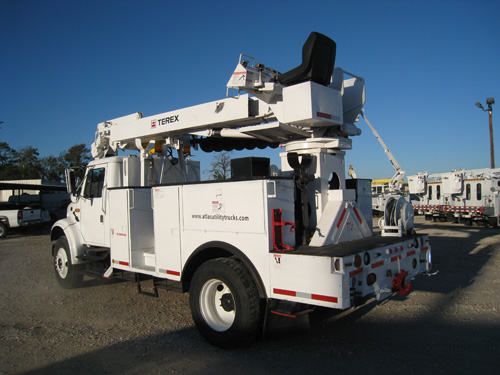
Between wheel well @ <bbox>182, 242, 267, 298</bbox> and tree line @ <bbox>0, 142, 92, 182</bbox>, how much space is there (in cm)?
A: 6146

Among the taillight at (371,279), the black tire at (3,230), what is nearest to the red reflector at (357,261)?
the taillight at (371,279)

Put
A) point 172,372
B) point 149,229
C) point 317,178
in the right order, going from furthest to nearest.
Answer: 1. point 149,229
2. point 317,178
3. point 172,372

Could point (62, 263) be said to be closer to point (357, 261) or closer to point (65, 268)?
point (65, 268)

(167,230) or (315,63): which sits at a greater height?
(315,63)

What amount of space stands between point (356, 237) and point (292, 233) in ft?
4.07

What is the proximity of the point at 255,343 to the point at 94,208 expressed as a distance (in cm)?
445

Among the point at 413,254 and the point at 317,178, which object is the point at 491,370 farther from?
the point at 317,178

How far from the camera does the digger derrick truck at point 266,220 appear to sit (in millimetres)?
4340

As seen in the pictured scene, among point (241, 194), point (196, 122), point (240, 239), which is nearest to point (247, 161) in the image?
point (241, 194)

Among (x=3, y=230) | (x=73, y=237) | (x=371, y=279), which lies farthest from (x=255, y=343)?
(x=3, y=230)

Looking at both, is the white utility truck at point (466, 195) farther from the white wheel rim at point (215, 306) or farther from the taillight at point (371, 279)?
the white wheel rim at point (215, 306)

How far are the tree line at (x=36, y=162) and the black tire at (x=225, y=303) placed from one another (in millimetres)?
61952

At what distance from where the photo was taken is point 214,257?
5.37m

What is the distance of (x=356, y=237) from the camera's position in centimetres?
545
